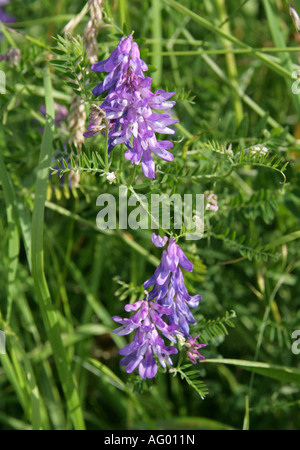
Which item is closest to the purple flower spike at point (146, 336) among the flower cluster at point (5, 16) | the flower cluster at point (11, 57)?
the flower cluster at point (11, 57)

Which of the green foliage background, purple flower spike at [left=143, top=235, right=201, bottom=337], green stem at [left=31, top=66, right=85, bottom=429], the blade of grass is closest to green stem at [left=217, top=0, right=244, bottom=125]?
the green foliage background

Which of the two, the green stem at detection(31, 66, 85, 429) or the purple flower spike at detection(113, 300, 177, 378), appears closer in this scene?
the purple flower spike at detection(113, 300, 177, 378)

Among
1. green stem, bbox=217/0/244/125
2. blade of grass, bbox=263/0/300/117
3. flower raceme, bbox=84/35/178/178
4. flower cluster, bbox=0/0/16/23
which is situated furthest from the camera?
flower cluster, bbox=0/0/16/23

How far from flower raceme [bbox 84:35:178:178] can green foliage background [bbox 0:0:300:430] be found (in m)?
0.11

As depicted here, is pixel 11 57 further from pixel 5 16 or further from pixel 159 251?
pixel 5 16

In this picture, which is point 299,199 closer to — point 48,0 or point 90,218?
point 90,218

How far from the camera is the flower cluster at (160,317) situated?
2.96 ft

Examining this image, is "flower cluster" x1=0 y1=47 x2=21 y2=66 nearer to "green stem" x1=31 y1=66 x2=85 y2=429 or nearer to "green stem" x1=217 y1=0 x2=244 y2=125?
"green stem" x1=31 y1=66 x2=85 y2=429

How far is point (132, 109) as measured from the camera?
88 centimetres

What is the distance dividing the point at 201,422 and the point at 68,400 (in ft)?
1.32

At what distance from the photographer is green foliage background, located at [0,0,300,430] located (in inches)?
44.5

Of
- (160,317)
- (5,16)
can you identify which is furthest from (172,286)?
(5,16)

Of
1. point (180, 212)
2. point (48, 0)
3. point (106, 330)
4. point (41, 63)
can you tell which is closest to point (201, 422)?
point (106, 330)

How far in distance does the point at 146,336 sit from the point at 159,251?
21.6 inches
